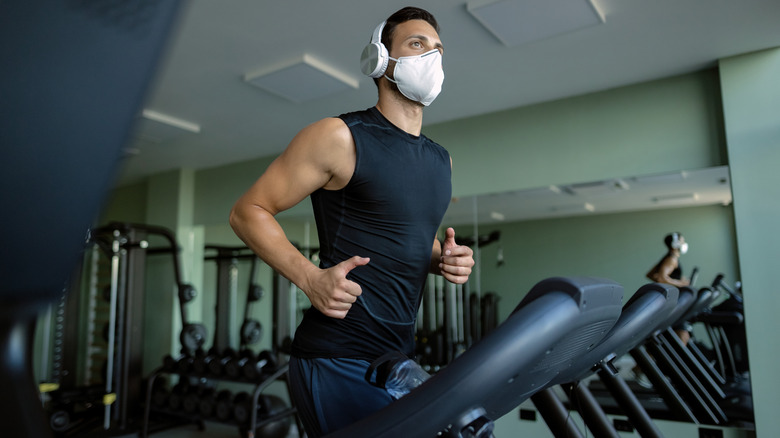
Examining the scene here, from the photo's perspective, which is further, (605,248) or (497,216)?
(497,216)

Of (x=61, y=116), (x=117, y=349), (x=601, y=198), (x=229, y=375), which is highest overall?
(x=601, y=198)

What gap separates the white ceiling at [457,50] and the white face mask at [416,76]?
1.60 m

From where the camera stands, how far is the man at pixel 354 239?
36.1 inches

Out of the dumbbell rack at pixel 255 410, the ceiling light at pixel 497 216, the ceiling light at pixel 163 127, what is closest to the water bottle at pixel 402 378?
the dumbbell rack at pixel 255 410

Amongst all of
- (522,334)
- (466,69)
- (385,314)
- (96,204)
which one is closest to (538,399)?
(385,314)

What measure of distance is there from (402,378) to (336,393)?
193mm

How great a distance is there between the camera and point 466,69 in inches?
132

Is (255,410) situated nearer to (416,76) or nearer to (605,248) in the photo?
(605,248)

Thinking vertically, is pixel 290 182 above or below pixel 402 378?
above

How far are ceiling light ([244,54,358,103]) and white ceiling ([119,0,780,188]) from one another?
0.06 meters

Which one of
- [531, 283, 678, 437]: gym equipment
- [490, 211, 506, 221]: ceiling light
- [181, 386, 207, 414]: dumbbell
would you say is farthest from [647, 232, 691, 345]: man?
[181, 386, 207, 414]: dumbbell

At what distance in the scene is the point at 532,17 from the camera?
8.75 ft

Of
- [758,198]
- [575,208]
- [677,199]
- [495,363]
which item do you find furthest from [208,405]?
[495,363]

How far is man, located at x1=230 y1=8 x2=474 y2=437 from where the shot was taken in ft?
3.01
